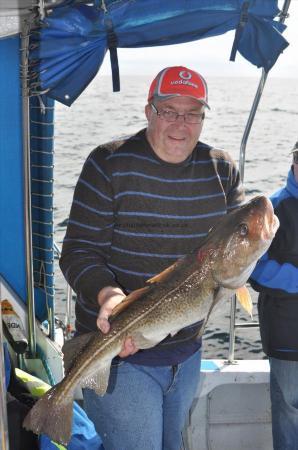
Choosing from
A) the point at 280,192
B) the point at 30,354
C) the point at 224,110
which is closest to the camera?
the point at 280,192

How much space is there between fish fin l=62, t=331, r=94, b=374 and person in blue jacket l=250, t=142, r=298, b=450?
1272 millimetres

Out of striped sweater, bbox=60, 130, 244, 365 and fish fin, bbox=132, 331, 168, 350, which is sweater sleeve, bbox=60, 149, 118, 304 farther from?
fish fin, bbox=132, 331, 168, 350

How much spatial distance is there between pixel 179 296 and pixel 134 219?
0.50 m

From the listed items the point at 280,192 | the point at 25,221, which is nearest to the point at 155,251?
the point at 280,192

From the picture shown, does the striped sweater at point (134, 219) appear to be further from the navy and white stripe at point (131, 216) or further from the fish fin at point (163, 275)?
the fish fin at point (163, 275)

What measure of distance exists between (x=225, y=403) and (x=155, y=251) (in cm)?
202

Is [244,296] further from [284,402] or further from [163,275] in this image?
[284,402]

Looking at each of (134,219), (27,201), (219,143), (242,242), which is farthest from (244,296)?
(219,143)

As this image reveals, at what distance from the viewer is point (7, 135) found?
481 cm

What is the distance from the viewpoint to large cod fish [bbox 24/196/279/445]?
2.95 m

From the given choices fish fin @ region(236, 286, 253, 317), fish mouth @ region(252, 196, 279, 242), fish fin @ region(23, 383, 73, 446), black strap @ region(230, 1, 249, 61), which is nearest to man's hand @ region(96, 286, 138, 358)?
fish fin @ region(23, 383, 73, 446)

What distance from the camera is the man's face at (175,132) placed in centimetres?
329

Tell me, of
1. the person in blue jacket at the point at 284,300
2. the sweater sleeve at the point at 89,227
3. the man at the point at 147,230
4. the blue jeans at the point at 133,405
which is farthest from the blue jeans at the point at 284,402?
the sweater sleeve at the point at 89,227

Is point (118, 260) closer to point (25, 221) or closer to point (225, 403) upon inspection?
point (25, 221)
